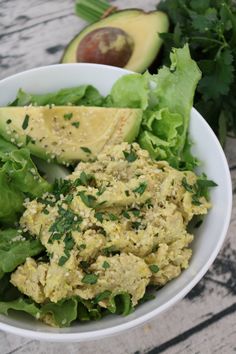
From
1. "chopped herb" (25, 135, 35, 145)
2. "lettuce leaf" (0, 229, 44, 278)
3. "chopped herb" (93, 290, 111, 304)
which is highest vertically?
"chopped herb" (25, 135, 35, 145)

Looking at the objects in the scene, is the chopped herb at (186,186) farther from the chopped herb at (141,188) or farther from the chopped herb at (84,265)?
the chopped herb at (84,265)

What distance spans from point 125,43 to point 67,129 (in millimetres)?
409

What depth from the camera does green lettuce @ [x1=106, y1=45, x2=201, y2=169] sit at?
132cm

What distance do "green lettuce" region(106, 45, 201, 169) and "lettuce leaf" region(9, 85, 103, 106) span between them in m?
0.07

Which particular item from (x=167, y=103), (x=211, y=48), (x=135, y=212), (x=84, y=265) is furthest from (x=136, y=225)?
(x=211, y=48)

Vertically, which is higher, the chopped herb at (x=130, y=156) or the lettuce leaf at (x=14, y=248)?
the chopped herb at (x=130, y=156)

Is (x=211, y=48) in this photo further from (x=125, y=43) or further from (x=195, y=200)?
(x=195, y=200)

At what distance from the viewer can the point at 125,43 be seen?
1.61 m

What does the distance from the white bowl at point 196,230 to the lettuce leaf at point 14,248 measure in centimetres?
10

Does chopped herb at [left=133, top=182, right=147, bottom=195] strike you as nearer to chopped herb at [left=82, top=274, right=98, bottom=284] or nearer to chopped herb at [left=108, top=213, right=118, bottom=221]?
chopped herb at [left=108, top=213, right=118, bottom=221]

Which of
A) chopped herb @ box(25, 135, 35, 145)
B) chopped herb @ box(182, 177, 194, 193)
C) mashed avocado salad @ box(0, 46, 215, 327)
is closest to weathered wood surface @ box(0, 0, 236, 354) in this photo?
mashed avocado salad @ box(0, 46, 215, 327)

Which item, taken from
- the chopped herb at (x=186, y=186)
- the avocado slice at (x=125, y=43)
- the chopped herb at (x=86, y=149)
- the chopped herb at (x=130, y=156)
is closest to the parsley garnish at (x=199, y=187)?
the chopped herb at (x=186, y=186)

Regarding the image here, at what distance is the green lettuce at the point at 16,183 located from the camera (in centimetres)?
119

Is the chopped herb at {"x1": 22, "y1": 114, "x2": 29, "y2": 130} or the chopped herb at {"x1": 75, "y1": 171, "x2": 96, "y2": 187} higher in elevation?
the chopped herb at {"x1": 22, "y1": 114, "x2": 29, "y2": 130}
